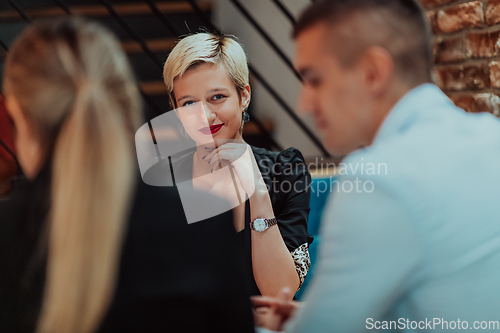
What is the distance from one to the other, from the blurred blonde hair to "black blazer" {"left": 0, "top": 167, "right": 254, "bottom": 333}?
1.0 inches

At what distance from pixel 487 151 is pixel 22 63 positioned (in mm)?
743

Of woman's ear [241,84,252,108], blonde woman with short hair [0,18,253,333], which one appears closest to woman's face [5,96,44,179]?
blonde woman with short hair [0,18,253,333]

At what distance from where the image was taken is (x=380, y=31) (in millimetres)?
704

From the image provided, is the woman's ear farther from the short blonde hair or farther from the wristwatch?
the wristwatch

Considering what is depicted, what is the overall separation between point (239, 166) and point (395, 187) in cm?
61

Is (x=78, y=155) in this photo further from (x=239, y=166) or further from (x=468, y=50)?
(x=468, y=50)

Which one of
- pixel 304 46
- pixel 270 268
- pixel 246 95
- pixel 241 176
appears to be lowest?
pixel 270 268

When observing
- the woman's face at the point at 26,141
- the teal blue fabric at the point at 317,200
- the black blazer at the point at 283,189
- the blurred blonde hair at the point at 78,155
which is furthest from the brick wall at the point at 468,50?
the woman's face at the point at 26,141

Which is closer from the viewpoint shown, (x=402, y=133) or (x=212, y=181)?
(x=402, y=133)

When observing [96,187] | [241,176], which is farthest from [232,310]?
[241,176]

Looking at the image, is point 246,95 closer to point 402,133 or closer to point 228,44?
point 228,44

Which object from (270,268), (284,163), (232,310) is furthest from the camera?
(284,163)

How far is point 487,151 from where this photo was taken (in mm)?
Answer: 635

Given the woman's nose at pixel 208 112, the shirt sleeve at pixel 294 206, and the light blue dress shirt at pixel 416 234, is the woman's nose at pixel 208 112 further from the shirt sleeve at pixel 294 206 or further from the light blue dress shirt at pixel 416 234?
the light blue dress shirt at pixel 416 234
